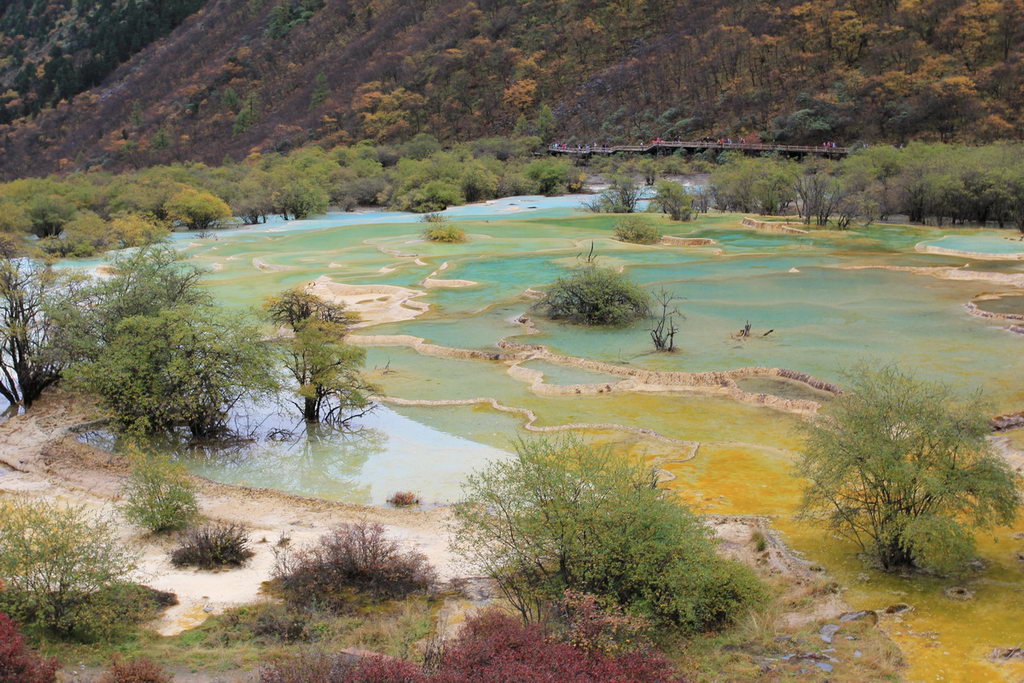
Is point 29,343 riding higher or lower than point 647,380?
higher

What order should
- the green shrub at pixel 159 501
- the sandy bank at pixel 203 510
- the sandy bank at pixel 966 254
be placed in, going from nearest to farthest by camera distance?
the sandy bank at pixel 203 510 < the green shrub at pixel 159 501 < the sandy bank at pixel 966 254

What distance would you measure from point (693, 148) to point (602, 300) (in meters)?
55.8

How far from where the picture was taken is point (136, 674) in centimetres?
905

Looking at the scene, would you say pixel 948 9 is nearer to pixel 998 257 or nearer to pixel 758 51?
pixel 758 51

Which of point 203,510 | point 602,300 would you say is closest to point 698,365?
point 602,300

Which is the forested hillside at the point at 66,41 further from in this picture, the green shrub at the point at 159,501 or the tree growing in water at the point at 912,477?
the tree growing in water at the point at 912,477

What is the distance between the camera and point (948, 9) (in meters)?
80.8

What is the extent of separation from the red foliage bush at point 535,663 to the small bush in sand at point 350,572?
2.98m

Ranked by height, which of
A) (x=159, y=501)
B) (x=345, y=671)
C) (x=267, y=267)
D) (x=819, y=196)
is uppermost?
(x=819, y=196)

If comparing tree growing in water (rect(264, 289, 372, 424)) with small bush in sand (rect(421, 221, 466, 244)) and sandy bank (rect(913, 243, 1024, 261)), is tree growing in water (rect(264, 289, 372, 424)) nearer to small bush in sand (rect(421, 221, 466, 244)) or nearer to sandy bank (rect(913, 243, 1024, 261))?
small bush in sand (rect(421, 221, 466, 244))

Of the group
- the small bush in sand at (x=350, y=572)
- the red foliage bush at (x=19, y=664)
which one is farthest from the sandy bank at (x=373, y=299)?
the red foliage bush at (x=19, y=664)

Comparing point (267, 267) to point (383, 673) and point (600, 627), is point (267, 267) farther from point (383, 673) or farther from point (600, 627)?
point (383, 673)

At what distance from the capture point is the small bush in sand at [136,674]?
29.5ft

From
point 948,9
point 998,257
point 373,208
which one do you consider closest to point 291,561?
point 998,257
